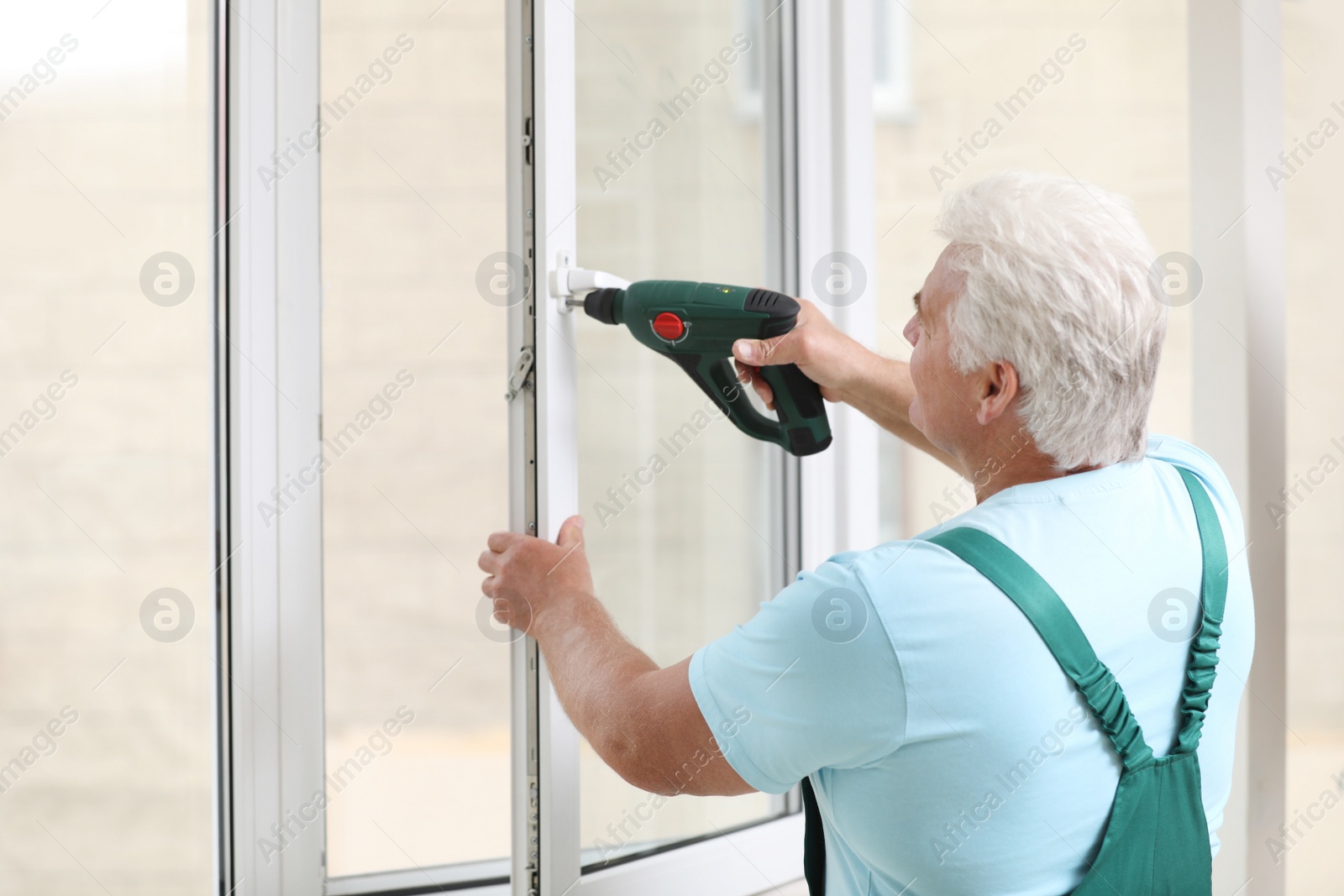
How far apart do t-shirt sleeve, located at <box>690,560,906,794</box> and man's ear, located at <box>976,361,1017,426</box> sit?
18cm

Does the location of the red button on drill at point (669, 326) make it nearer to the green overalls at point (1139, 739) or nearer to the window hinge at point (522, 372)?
the window hinge at point (522, 372)

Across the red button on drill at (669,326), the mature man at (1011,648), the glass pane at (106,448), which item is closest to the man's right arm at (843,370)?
the red button on drill at (669,326)

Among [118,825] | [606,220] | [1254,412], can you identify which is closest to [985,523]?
[606,220]

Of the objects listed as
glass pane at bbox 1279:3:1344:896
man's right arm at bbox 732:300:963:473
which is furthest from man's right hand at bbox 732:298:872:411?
glass pane at bbox 1279:3:1344:896

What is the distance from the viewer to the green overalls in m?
0.66

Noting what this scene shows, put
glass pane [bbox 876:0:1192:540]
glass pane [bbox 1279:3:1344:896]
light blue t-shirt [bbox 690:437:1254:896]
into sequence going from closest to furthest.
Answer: light blue t-shirt [bbox 690:437:1254:896] → glass pane [bbox 1279:3:1344:896] → glass pane [bbox 876:0:1192:540]

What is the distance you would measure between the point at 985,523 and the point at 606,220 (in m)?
0.57

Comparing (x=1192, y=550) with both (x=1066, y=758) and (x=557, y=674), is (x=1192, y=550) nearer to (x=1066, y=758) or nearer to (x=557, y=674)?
(x=1066, y=758)

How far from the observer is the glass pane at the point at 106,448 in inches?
31.0

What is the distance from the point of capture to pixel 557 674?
79 centimetres

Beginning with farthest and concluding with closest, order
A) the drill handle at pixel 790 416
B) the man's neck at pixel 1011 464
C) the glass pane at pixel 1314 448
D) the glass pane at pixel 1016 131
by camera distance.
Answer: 1. the glass pane at pixel 1016 131
2. the glass pane at pixel 1314 448
3. the drill handle at pixel 790 416
4. the man's neck at pixel 1011 464

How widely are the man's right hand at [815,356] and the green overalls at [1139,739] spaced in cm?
36

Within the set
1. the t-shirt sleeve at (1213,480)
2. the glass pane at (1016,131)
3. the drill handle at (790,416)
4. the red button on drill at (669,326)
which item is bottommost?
the t-shirt sleeve at (1213,480)

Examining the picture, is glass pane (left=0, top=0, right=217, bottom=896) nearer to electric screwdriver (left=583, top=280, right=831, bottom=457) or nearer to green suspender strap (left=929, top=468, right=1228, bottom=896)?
electric screwdriver (left=583, top=280, right=831, bottom=457)
